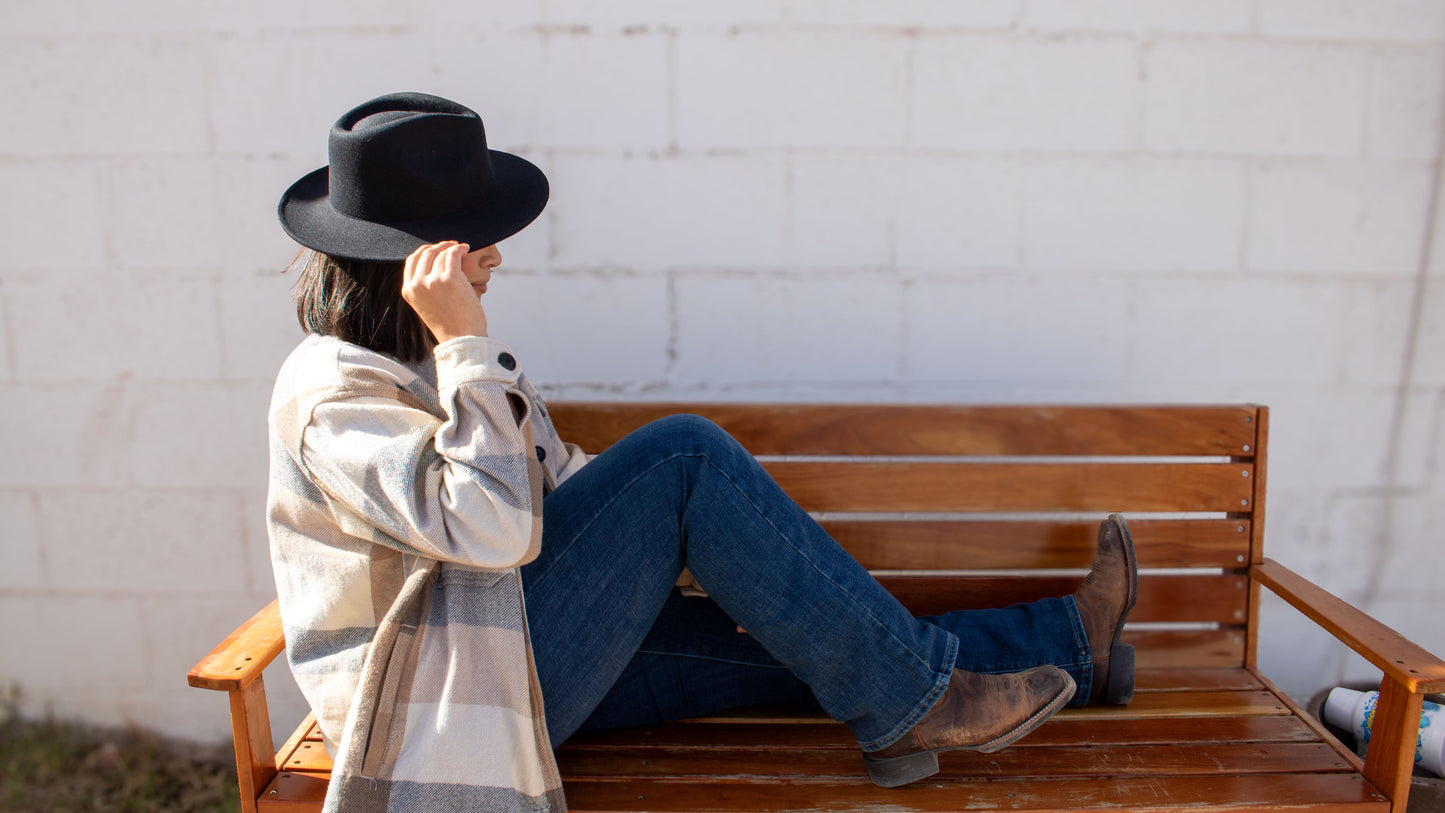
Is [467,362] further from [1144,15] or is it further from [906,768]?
[1144,15]

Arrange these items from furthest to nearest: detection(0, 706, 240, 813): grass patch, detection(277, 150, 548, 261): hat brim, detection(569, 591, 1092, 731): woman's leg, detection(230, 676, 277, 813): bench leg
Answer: detection(0, 706, 240, 813): grass patch
detection(569, 591, 1092, 731): woman's leg
detection(230, 676, 277, 813): bench leg
detection(277, 150, 548, 261): hat brim

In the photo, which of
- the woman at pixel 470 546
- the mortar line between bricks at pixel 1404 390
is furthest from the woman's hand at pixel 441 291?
the mortar line between bricks at pixel 1404 390

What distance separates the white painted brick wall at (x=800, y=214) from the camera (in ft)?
6.92

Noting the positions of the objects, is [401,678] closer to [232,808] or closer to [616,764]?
[616,764]

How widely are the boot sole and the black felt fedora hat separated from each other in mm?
1066

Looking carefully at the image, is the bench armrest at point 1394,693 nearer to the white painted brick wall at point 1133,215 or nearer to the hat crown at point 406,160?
the white painted brick wall at point 1133,215

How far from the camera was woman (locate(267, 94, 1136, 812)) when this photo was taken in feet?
4.28

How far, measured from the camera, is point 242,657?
4.97ft

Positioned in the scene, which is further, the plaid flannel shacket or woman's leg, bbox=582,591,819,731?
woman's leg, bbox=582,591,819,731

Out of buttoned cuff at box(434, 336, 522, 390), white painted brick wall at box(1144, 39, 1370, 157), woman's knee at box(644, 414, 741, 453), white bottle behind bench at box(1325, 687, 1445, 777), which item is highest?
white painted brick wall at box(1144, 39, 1370, 157)

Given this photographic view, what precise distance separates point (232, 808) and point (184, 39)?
191cm

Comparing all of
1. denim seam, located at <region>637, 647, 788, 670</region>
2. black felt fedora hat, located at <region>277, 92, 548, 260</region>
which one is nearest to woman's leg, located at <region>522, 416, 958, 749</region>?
denim seam, located at <region>637, 647, 788, 670</region>

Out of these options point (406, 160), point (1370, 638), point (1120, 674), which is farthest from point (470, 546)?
point (1370, 638)

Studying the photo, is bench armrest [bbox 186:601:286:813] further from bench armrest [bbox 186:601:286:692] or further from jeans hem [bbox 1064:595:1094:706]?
jeans hem [bbox 1064:595:1094:706]
